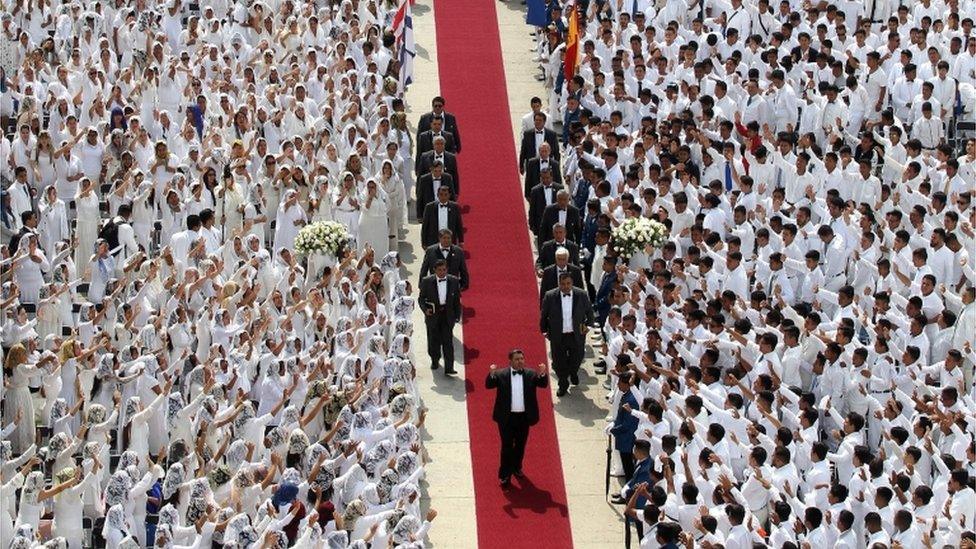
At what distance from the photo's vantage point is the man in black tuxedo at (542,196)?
87.9ft

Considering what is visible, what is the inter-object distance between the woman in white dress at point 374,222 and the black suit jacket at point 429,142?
169 centimetres

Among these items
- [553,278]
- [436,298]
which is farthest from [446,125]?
[436,298]

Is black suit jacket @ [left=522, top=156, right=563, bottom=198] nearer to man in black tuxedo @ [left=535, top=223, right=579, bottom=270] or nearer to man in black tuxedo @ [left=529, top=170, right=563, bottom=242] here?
man in black tuxedo @ [left=529, top=170, right=563, bottom=242]

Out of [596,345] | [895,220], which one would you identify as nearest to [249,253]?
[596,345]

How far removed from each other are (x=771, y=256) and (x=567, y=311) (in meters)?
2.55

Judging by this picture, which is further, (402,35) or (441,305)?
(402,35)

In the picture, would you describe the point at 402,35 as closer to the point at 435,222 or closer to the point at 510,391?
the point at 435,222

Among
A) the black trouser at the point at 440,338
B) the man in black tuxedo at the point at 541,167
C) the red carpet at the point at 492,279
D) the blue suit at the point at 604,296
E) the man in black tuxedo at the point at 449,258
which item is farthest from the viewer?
the man in black tuxedo at the point at 541,167

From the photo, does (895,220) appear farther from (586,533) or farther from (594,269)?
(586,533)

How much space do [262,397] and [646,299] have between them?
470cm

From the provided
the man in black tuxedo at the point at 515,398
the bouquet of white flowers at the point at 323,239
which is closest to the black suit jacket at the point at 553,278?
the man in black tuxedo at the point at 515,398

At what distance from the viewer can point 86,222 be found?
25953mm

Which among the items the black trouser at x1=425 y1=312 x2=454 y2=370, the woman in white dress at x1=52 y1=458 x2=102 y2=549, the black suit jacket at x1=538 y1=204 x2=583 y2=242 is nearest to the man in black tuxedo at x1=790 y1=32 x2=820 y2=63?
the black suit jacket at x1=538 y1=204 x2=583 y2=242

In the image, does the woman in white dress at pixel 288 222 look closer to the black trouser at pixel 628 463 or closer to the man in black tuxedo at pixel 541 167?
the man in black tuxedo at pixel 541 167
